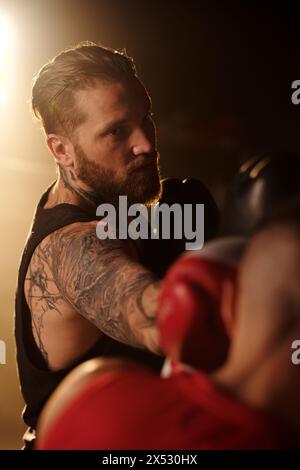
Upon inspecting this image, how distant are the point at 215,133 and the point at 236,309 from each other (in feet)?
9.04

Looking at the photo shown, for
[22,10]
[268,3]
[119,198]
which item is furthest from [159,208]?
[268,3]

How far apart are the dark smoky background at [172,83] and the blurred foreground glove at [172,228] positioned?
60.0 inches

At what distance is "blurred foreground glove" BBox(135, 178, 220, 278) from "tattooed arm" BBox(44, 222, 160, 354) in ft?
0.73

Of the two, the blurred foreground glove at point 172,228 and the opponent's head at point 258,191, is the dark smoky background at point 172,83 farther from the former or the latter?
the opponent's head at point 258,191

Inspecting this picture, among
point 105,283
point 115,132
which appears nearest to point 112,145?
point 115,132

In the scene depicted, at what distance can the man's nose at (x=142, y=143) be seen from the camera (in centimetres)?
124

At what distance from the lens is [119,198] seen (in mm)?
1244

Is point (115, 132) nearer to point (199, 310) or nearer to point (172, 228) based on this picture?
point (172, 228)

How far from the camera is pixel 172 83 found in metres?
2.94

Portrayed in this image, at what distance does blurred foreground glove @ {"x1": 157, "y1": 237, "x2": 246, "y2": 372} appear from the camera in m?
0.49

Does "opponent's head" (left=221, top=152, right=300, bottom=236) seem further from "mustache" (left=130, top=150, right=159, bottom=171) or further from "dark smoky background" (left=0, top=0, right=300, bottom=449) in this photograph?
"dark smoky background" (left=0, top=0, right=300, bottom=449)

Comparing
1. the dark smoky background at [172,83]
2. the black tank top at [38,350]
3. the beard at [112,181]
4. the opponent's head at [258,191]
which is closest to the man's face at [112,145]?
the beard at [112,181]

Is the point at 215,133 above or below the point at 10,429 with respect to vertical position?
above
